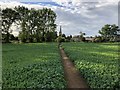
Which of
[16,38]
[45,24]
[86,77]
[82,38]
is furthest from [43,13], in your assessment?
[86,77]

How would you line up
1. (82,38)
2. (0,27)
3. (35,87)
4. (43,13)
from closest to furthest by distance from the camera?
(35,87) < (0,27) < (43,13) < (82,38)

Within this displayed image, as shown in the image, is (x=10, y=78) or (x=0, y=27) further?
(x=0, y=27)

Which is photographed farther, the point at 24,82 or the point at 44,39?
the point at 44,39

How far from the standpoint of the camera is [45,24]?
8988cm

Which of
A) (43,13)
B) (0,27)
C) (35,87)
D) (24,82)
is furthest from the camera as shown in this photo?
(43,13)

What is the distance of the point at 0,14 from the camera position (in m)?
77.1

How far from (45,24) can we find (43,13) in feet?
12.6

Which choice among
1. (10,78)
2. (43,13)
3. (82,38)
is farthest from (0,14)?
(10,78)

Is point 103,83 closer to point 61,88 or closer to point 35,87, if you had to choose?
point 61,88

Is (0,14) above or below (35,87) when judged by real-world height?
above

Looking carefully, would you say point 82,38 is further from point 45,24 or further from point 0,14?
point 0,14

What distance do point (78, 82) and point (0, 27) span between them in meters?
66.1

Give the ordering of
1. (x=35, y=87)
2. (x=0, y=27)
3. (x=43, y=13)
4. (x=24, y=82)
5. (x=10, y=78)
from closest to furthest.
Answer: (x=35, y=87)
(x=24, y=82)
(x=10, y=78)
(x=0, y=27)
(x=43, y=13)

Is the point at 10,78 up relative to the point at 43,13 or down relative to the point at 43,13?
down
